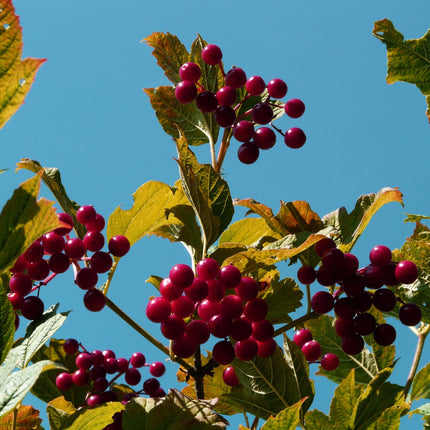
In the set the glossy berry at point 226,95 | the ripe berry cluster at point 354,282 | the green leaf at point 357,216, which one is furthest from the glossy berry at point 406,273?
the glossy berry at point 226,95

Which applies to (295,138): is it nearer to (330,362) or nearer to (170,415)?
(330,362)

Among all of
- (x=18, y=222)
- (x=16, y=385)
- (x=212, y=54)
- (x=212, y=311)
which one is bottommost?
(x=16, y=385)

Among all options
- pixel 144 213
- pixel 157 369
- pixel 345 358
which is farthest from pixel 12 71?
pixel 157 369

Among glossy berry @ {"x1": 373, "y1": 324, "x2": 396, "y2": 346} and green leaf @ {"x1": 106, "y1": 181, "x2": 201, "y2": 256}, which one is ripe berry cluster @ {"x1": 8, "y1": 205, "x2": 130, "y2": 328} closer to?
green leaf @ {"x1": 106, "y1": 181, "x2": 201, "y2": 256}

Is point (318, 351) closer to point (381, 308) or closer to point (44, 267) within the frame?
point (381, 308)

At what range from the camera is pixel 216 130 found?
2.19 metres

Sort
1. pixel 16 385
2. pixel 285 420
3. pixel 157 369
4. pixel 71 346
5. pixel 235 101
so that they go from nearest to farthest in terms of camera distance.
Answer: pixel 16 385 < pixel 285 420 < pixel 235 101 < pixel 71 346 < pixel 157 369

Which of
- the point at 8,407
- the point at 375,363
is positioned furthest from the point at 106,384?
the point at 8,407

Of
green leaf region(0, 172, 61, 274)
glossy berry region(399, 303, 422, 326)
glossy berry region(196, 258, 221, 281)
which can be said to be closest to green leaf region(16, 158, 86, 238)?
glossy berry region(196, 258, 221, 281)

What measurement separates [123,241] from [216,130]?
624 mm

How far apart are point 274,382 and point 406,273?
21.9 inches

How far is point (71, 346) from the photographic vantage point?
2.31 m

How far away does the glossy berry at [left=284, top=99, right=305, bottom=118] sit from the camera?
2182 millimetres

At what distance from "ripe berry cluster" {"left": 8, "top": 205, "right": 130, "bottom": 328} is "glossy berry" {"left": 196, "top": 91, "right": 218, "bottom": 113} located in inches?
23.3
